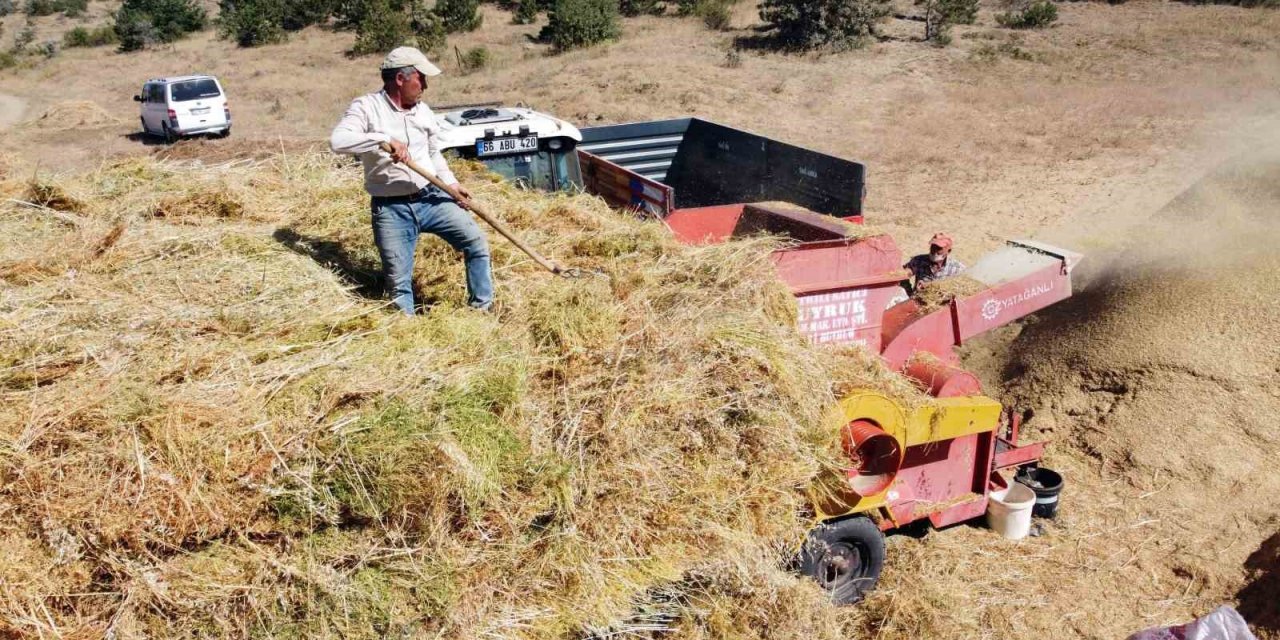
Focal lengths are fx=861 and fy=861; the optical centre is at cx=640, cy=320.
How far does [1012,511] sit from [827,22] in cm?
1873

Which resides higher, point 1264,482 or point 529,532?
point 529,532

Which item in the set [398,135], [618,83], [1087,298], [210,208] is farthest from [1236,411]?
[618,83]

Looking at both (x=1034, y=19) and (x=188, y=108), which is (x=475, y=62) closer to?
(x=188, y=108)

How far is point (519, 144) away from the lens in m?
7.25

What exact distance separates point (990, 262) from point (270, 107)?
2081cm

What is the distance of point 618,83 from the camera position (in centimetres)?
1884

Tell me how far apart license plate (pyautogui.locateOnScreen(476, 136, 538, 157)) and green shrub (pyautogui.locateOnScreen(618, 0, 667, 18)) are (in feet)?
74.8

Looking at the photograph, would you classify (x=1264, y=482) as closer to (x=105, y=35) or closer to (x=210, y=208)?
(x=210, y=208)

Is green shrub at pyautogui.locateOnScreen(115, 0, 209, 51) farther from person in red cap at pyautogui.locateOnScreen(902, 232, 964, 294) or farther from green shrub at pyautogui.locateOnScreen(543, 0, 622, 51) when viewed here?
person in red cap at pyautogui.locateOnScreen(902, 232, 964, 294)

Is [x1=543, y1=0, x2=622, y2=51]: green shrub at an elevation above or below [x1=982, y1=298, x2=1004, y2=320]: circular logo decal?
above

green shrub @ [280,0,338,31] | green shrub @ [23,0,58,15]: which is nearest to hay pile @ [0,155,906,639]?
green shrub @ [280,0,338,31]

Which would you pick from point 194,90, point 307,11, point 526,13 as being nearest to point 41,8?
point 307,11

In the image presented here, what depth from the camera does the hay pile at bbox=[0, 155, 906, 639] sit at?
2998 millimetres

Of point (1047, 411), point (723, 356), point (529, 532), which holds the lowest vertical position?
point (1047, 411)
